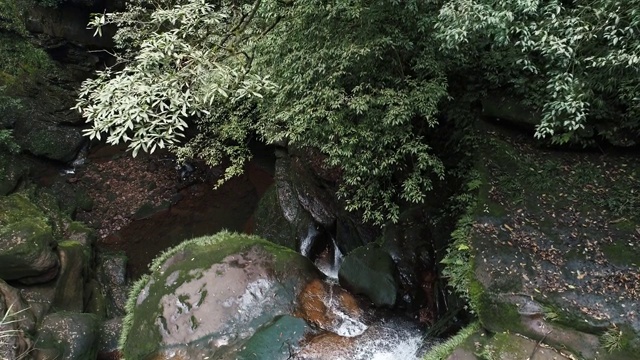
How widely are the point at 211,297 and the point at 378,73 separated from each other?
4.07m

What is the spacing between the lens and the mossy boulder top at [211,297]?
590 cm

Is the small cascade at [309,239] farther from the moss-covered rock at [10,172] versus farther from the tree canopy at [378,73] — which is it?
the moss-covered rock at [10,172]

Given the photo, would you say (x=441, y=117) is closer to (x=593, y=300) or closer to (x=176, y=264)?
(x=593, y=300)

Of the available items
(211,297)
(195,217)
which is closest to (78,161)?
(195,217)

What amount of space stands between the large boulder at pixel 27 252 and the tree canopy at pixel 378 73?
12.7 ft

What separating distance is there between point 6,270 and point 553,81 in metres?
9.33

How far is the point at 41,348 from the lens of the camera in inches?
275

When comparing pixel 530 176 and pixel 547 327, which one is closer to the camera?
pixel 547 327

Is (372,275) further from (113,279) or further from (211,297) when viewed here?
(113,279)

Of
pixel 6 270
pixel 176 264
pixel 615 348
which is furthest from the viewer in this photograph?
pixel 6 270

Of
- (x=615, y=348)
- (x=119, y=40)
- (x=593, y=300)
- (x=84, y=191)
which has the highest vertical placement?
(x=119, y=40)

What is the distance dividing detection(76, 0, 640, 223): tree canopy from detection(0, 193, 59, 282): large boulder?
386 cm

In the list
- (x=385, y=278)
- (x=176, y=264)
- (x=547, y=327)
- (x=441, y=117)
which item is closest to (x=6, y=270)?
(x=176, y=264)

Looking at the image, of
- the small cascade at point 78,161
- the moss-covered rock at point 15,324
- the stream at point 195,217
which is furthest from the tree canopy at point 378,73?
the small cascade at point 78,161
